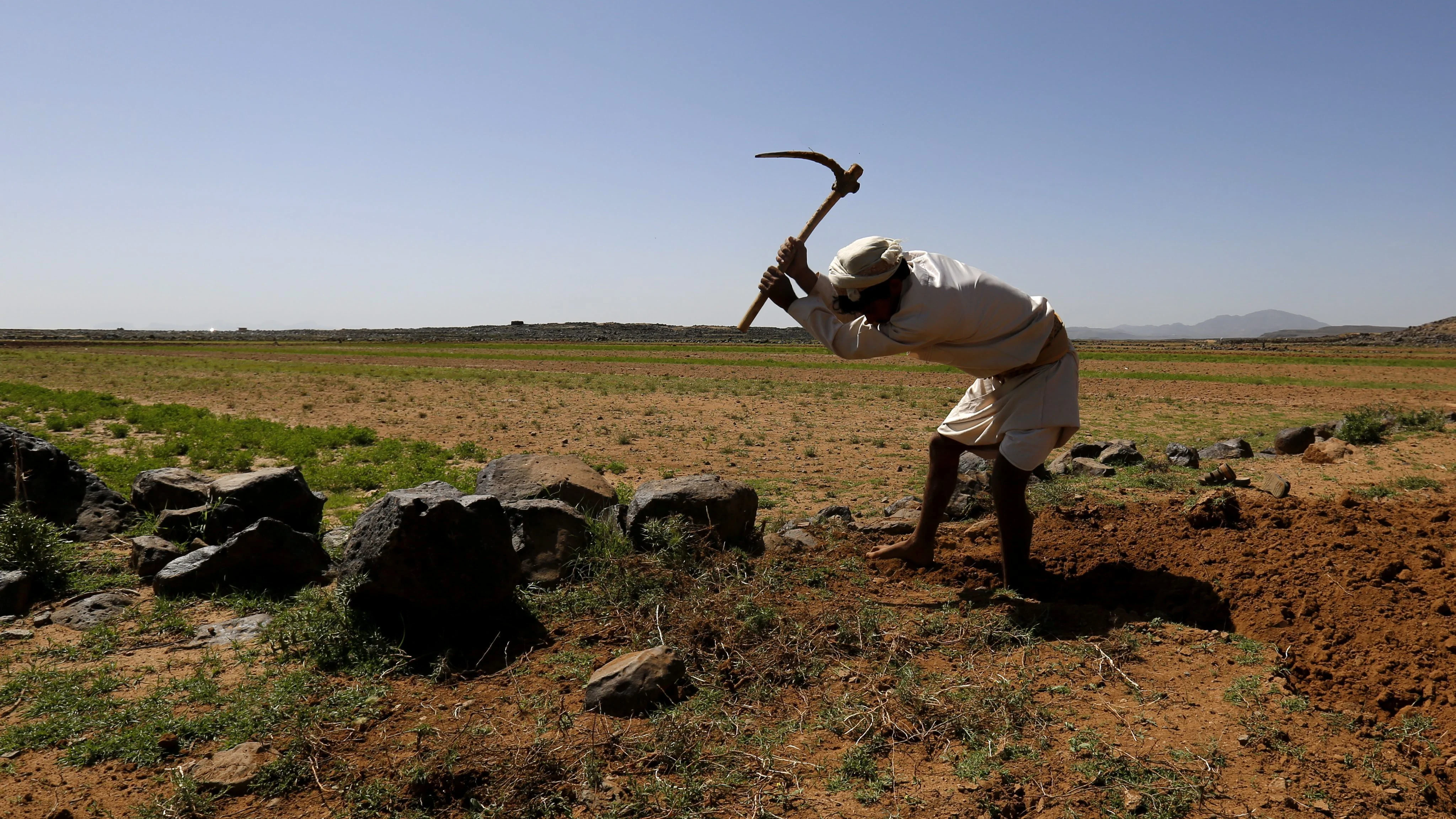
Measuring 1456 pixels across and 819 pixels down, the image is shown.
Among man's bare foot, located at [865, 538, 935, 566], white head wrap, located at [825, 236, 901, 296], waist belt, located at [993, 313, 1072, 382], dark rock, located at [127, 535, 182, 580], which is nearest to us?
white head wrap, located at [825, 236, 901, 296]

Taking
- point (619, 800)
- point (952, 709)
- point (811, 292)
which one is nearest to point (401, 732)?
point (619, 800)

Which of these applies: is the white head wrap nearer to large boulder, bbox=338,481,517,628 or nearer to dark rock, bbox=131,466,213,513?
large boulder, bbox=338,481,517,628

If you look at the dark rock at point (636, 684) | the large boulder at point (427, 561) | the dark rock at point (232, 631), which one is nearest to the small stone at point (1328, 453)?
the dark rock at point (636, 684)

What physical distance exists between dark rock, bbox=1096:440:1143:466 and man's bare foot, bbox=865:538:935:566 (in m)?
5.28

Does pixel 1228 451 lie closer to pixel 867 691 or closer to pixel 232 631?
pixel 867 691

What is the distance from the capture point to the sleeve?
3.94m

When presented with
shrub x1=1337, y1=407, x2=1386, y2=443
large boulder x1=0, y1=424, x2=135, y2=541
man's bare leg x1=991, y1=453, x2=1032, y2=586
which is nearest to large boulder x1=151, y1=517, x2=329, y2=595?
large boulder x1=0, y1=424, x2=135, y2=541

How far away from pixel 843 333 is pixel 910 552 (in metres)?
1.51

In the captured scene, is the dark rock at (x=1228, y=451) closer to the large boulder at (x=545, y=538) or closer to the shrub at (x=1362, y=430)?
the shrub at (x=1362, y=430)

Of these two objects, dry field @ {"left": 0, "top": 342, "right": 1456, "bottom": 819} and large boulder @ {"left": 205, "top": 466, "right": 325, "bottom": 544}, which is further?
large boulder @ {"left": 205, "top": 466, "right": 325, "bottom": 544}

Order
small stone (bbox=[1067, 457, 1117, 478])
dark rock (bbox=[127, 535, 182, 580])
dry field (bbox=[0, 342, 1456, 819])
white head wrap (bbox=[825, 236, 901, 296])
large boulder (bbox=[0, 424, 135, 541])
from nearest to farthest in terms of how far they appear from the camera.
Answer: dry field (bbox=[0, 342, 1456, 819])
white head wrap (bbox=[825, 236, 901, 296])
dark rock (bbox=[127, 535, 182, 580])
large boulder (bbox=[0, 424, 135, 541])
small stone (bbox=[1067, 457, 1117, 478])

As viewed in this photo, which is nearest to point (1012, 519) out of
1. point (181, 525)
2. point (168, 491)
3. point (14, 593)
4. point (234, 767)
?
point (234, 767)

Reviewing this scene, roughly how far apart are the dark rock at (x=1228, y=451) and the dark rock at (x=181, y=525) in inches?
412

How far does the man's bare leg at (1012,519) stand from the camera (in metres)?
4.21
